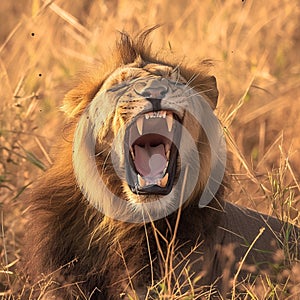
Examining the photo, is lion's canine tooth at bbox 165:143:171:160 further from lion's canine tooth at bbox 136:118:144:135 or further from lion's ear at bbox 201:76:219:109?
lion's ear at bbox 201:76:219:109

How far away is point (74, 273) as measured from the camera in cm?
403

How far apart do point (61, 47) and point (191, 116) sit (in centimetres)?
372

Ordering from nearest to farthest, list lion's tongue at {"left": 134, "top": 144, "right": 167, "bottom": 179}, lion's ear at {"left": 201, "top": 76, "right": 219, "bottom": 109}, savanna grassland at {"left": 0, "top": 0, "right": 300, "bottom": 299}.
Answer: lion's tongue at {"left": 134, "top": 144, "right": 167, "bottom": 179} < lion's ear at {"left": 201, "top": 76, "right": 219, "bottom": 109} < savanna grassland at {"left": 0, "top": 0, "right": 300, "bottom": 299}

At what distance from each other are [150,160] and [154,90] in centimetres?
30

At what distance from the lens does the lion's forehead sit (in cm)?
402

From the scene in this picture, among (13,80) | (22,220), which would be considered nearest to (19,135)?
(22,220)

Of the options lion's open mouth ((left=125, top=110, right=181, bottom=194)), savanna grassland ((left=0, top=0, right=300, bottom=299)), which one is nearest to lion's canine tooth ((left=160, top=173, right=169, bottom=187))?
Answer: lion's open mouth ((left=125, top=110, right=181, bottom=194))

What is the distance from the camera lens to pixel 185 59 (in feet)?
17.7

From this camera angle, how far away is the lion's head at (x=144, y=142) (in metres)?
3.88

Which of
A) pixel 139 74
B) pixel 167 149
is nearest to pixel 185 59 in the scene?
pixel 139 74

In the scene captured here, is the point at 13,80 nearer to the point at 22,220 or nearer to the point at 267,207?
the point at 22,220

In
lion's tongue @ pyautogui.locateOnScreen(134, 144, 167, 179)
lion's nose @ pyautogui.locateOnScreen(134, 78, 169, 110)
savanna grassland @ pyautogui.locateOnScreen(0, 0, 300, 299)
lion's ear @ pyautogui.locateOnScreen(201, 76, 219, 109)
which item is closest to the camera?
lion's nose @ pyautogui.locateOnScreen(134, 78, 169, 110)

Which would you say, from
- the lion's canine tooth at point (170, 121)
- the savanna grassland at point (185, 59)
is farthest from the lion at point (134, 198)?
the savanna grassland at point (185, 59)

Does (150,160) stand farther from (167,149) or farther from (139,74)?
(139,74)
